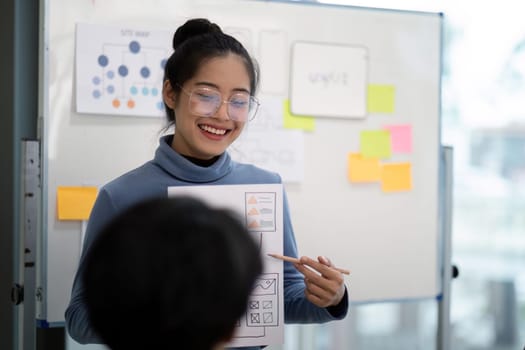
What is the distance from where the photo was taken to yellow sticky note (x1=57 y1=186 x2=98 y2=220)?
6.25 ft

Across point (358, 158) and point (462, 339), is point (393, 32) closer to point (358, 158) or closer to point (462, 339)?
point (358, 158)

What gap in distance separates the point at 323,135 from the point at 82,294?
1.11 meters

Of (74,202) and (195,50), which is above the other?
(195,50)

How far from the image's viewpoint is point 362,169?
2.22 metres

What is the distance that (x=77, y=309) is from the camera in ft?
4.45

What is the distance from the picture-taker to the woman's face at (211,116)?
1485mm

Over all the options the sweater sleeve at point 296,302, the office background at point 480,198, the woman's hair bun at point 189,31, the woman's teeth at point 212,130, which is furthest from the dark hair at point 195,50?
the office background at point 480,198

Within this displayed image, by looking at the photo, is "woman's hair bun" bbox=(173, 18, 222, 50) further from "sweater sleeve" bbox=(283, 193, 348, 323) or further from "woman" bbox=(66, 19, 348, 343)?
"sweater sleeve" bbox=(283, 193, 348, 323)

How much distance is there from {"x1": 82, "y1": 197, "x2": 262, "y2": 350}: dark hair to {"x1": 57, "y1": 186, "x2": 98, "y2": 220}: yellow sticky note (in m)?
1.27

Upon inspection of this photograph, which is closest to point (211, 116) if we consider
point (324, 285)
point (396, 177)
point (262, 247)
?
point (262, 247)

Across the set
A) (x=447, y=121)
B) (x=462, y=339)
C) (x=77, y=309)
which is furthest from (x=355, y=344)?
(x=77, y=309)

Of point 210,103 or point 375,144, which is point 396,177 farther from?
point 210,103

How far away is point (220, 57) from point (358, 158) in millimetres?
880

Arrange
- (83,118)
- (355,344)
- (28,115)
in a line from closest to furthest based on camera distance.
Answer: (83,118), (28,115), (355,344)
